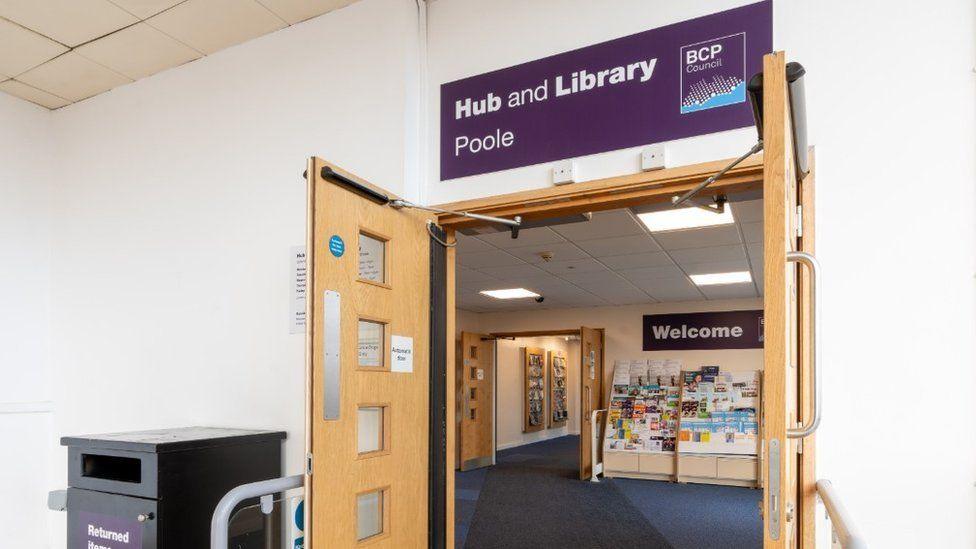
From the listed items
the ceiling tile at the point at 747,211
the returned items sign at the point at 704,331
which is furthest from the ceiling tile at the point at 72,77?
the returned items sign at the point at 704,331

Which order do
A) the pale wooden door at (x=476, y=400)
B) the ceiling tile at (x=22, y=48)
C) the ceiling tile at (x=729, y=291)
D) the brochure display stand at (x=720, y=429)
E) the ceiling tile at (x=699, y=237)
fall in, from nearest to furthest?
the ceiling tile at (x=22, y=48)
the ceiling tile at (x=699, y=237)
the brochure display stand at (x=720, y=429)
the ceiling tile at (x=729, y=291)
the pale wooden door at (x=476, y=400)

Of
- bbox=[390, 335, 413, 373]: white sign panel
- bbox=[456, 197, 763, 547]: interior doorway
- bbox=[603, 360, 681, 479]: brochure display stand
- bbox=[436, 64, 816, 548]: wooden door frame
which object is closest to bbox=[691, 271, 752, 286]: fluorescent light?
bbox=[456, 197, 763, 547]: interior doorway

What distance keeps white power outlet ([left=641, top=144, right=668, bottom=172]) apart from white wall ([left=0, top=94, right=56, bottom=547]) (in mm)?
3698

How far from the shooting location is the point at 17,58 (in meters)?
3.59

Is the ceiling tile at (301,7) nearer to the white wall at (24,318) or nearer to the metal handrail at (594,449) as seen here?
the white wall at (24,318)

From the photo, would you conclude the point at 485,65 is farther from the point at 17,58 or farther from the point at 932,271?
the point at 17,58

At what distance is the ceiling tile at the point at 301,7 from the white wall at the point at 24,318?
2079 mm

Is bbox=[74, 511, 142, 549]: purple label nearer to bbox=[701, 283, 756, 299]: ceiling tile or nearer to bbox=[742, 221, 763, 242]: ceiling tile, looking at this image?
bbox=[742, 221, 763, 242]: ceiling tile

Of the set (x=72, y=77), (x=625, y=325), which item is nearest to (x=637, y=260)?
(x=625, y=325)

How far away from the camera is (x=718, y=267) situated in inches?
309

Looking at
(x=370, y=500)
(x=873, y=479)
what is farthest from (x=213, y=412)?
(x=873, y=479)

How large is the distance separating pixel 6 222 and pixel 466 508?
16.7 feet

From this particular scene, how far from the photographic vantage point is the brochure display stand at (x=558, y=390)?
1627cm

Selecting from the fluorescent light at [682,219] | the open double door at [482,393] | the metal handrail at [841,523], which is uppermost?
the fluorescent light at [682,219]
